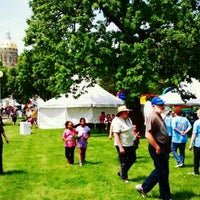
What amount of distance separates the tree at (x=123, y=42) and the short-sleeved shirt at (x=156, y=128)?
53.7 ft

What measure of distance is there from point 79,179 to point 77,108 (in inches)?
920

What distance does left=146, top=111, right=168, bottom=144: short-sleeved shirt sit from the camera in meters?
8.21

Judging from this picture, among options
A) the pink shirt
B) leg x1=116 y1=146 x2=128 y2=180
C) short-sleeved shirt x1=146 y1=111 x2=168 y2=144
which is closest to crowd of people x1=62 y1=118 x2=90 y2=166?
the pink shirt

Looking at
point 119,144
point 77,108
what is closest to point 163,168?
point 119,144

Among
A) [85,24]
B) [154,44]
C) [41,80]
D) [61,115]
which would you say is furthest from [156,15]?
[41,80]

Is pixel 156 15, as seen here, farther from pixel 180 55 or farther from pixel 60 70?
pixel 60 70

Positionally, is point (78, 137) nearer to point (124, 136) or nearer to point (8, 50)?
point (124, 136)

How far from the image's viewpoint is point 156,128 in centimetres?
823

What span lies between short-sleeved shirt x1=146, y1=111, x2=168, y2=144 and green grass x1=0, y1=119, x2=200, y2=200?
151 cm

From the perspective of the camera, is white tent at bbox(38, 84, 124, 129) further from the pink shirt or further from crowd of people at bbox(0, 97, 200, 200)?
the pink shirt

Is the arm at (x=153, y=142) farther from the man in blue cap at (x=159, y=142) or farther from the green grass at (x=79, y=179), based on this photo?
the green grass at (x=79, y=179)

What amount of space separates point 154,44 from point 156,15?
1878mm

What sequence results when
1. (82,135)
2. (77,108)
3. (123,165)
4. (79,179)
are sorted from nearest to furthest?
(123,165) → (79,179) → (82,135) → (77,108)

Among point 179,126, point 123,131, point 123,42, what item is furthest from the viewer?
point 123,42
